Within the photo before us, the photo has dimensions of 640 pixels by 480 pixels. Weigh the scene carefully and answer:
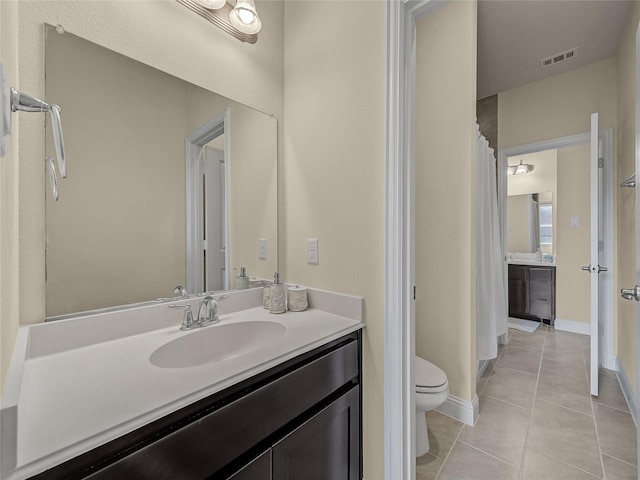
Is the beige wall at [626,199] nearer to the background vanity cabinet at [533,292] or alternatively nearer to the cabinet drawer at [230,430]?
the background vanity cabinet at [533,292]

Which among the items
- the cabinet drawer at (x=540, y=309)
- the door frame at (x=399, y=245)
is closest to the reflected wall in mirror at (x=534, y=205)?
the cabinet drawer at (x=540, y=309)

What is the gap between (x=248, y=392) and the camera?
0.81m

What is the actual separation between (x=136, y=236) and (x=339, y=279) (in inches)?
32.9

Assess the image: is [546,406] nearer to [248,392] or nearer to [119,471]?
[248,392]

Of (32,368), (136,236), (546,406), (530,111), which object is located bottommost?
(546,406)

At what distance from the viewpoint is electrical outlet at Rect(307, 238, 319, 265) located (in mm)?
1421

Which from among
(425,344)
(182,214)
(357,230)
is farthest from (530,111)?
(182,214)

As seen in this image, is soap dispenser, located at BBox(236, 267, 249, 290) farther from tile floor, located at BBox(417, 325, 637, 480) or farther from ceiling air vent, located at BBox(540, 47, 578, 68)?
ceiling air vent, located at BBox(540, 47, 578, 68)

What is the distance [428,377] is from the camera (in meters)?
1.60

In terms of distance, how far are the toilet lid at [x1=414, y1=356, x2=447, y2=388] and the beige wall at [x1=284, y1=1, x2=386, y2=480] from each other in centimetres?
46

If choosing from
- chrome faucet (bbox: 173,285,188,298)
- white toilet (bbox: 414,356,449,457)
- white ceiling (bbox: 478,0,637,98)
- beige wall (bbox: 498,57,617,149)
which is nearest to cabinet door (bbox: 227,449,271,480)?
chrome faucet (bbox: 173,285,188,298)

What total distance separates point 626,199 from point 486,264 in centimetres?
117

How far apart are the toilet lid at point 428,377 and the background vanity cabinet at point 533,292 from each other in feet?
9.55

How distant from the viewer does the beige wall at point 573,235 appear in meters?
3.38
